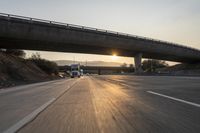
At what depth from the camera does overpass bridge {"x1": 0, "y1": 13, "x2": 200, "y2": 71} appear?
4681 centimetres

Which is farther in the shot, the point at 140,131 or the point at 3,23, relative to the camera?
the point at 3,23

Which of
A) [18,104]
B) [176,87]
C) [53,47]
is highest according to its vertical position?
[53,47]

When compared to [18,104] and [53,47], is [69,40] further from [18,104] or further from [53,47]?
[18,104]

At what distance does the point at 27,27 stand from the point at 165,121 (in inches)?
1697

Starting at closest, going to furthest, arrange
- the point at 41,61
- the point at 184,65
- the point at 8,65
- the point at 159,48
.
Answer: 1. the point at 8,65
2. the point at 159,48
3. the point at 41,61
4. the point at 184,65

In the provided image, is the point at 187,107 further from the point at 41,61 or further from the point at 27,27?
the point at 41,61

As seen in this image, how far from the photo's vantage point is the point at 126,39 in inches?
2625

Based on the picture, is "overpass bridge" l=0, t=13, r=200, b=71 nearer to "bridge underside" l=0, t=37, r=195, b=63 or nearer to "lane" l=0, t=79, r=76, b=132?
"bridge underside" l=0, t=37, r=195, b=63

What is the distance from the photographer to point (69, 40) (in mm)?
54250

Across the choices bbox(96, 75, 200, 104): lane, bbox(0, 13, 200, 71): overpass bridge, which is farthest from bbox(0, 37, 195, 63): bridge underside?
bbox(96, 75, 200, 104): lane

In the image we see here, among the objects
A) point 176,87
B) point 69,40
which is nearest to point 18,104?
point 176,87

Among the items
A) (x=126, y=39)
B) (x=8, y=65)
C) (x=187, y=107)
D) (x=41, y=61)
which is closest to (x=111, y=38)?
(x=126, y=39)

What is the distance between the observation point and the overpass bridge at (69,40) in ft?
154

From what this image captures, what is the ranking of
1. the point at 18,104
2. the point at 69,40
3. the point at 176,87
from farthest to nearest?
the point at 69,40 → the point at 176,87 → the point at 18,104
